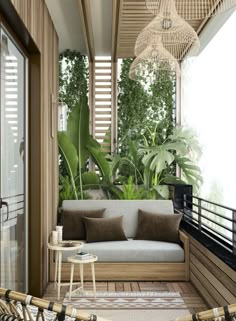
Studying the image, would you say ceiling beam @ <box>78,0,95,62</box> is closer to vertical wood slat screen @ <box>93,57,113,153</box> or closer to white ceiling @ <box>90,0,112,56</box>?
white ceiling @ <box>90,0,112,56</box>

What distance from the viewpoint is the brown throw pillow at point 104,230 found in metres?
5.56

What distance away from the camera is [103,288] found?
5.05 m

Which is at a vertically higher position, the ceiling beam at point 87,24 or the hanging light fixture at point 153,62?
the ceiling beam at point 87,24

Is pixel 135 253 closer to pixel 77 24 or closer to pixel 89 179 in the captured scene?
pixel 89 179

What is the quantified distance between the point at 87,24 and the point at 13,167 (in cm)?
232

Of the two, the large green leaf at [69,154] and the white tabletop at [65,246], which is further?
the large green leaf at [69,154]

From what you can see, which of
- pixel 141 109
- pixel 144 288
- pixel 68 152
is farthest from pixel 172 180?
pixel 144 288

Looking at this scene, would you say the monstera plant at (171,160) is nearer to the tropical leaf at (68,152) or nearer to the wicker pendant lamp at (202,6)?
the tropical leaf at (68,152)

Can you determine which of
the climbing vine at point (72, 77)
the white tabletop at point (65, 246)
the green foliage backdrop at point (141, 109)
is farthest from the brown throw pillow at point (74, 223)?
the climbing vine at point (72, 77)

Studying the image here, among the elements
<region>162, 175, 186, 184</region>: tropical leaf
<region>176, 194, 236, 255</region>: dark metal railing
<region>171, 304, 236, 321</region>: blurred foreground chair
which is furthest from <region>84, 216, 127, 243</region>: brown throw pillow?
<region>171, 304, 236, 321</region>: blurred foreground chair

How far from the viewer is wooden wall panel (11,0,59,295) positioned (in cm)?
454

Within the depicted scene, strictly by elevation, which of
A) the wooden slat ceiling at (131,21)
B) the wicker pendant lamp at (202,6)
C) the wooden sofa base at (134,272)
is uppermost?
the wooden slat ceiling at (131,21)

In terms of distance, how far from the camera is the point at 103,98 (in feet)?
25.5

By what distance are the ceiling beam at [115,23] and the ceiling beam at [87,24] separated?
26 centimetres
